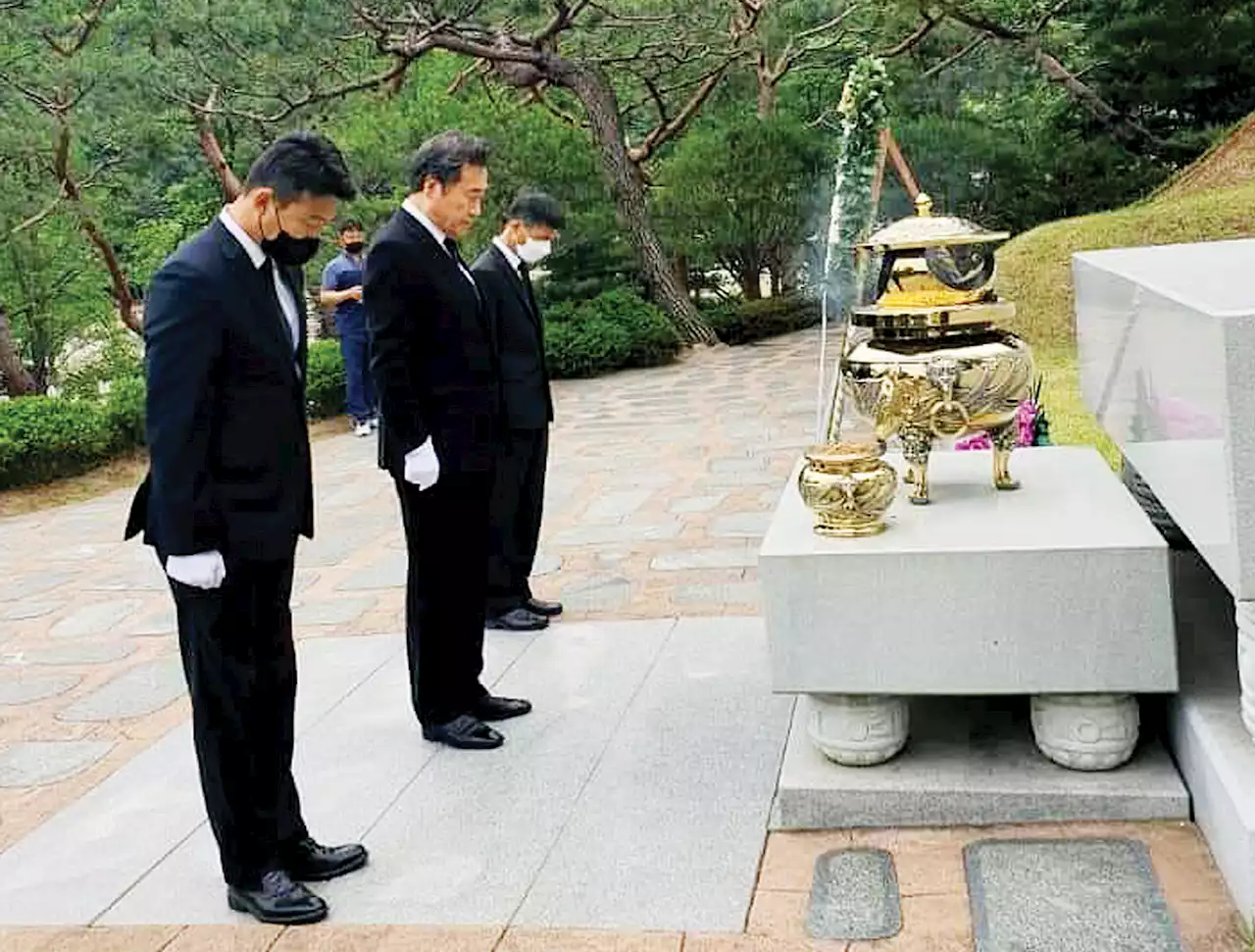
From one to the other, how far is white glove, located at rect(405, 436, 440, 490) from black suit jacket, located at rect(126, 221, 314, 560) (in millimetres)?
562

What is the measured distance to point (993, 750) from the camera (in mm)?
3002

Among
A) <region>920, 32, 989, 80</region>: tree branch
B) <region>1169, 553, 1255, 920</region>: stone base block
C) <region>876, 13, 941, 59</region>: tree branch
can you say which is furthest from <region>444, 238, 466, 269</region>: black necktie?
<region>920, 32, 989, 80</region>: tree branch

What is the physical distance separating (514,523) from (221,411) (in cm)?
199

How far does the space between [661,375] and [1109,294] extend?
28.8 feet

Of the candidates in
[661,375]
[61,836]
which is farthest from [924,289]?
[661,375]

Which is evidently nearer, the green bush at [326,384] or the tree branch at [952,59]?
the green bush at [326,384]

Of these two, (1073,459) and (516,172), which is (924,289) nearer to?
(1073,459)

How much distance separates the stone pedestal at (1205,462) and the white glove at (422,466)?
164 centimetres

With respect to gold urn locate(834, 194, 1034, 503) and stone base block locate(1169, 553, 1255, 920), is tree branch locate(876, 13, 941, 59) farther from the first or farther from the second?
stone base block locate(1169, 553, 1255, 920)

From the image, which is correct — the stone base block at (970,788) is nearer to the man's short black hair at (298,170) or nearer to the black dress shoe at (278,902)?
the black dress shoe at (278,902)

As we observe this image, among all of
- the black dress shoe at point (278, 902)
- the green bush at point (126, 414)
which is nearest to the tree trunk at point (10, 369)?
the green bush at point (126, 414)

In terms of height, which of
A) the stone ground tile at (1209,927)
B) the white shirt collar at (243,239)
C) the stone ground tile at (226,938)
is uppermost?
the white shirt collar at (243,239)

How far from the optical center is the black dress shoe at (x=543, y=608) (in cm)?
468

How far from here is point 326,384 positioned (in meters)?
10.6
